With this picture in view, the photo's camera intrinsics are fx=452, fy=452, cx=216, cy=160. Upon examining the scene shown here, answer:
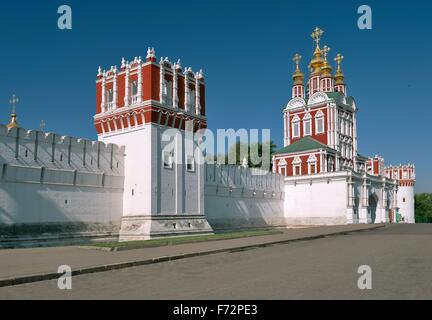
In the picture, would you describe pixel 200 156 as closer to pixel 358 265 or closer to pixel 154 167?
pixel 154 167

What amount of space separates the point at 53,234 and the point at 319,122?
136 ft

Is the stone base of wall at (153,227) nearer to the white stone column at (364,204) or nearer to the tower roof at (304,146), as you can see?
the white stone column at (364,204)

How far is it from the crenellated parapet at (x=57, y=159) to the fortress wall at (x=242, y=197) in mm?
10079

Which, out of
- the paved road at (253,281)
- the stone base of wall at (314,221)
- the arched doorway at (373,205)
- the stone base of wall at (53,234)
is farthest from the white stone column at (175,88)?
the arched doorway at (373,205)

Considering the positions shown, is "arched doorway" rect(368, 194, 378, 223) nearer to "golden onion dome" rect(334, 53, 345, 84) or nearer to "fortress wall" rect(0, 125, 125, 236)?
"golden onion dome" rect(334, 53, 345, 84)

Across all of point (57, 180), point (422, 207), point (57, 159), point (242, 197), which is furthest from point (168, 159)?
point (422, 207)

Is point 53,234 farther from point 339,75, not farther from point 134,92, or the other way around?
point 339,75

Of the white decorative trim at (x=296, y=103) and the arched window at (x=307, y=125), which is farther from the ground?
the white decorative trim at (x=296, y=103)

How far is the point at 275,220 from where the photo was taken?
47562mm

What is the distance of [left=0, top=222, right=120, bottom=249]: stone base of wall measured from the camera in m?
21.3

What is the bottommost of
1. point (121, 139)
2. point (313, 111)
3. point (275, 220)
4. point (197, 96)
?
point (275, 220)

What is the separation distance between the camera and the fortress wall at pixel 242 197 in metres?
36.9
